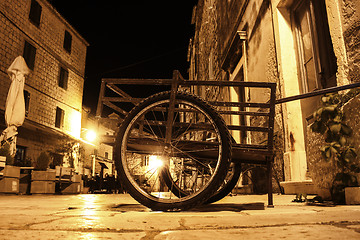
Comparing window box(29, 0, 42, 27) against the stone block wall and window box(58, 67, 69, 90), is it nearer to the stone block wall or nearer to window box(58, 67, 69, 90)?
the stone block wall

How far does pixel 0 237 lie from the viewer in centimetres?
122

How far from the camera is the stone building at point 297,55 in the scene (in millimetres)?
3469

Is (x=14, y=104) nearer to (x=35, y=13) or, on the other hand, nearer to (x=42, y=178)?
(x=42, y=178)

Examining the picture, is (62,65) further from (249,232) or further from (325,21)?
(249,232)

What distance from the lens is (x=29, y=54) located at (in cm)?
1714

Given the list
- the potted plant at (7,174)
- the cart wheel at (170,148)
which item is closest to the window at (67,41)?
the potted plant at (7,174)

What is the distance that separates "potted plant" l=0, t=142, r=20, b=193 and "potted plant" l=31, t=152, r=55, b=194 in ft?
3.11

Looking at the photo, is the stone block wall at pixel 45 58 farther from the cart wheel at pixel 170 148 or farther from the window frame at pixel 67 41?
the cart wheel at pixel 170 148

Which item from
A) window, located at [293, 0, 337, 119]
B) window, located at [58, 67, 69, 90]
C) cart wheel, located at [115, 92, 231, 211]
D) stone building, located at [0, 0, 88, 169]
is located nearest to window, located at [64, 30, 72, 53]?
stone building, located at [0, 0, 88, 169]

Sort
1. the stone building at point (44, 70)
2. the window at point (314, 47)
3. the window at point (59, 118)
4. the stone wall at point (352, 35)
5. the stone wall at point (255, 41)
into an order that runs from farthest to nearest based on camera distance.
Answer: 1. the window at point (59, 118)
2. the stone building at point (44, 70)
3. the stone wall at point (255, 41)
4. the window at point (314, 47)
5. the stone wall at point (352, 35)

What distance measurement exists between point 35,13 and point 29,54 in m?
2.77

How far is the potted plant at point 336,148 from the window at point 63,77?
19.7 metres

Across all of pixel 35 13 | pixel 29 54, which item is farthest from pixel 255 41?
pixel 35 13

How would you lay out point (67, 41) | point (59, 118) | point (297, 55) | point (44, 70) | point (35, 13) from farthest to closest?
point (67, 41) < point (59, 118) < point (44, 70) < point (35, 13) < point (297, 55)
